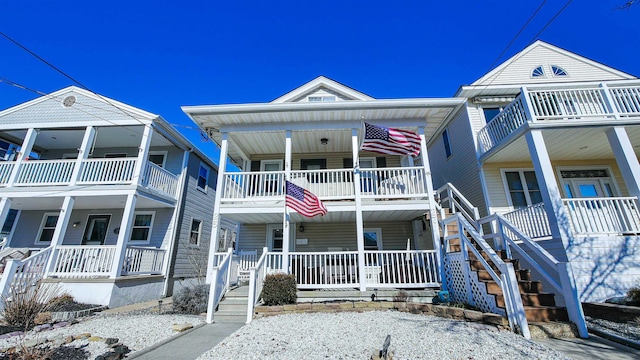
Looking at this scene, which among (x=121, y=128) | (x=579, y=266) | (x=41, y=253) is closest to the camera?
(x=579, y=266)

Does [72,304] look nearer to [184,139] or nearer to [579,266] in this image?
[184,139]

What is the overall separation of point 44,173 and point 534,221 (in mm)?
17128

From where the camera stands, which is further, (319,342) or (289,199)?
(289,199)

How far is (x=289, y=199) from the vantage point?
25.1 ft

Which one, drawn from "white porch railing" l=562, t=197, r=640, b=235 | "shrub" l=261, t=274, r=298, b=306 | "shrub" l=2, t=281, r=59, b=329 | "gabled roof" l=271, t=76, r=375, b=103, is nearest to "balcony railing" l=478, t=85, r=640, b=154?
"white porch railing" l=562, t=197, r=640, b=235

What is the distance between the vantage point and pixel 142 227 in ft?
37.9

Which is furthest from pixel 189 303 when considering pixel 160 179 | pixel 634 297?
pixel 634 297

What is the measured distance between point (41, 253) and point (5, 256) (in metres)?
2.53

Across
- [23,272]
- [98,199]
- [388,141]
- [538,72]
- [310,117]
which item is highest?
[538,72]

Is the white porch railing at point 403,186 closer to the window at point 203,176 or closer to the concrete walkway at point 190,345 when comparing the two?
the concrete walkway at point 190,345

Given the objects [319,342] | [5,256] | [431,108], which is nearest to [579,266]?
[431,108]

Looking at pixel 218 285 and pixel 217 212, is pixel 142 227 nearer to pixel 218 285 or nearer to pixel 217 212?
pixel 217 212

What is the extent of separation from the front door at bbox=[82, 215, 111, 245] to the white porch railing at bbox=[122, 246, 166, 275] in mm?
2908

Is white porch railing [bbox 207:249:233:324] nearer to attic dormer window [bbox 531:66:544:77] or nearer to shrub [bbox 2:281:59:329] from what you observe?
shrub [bbox 2:281:59:329]
